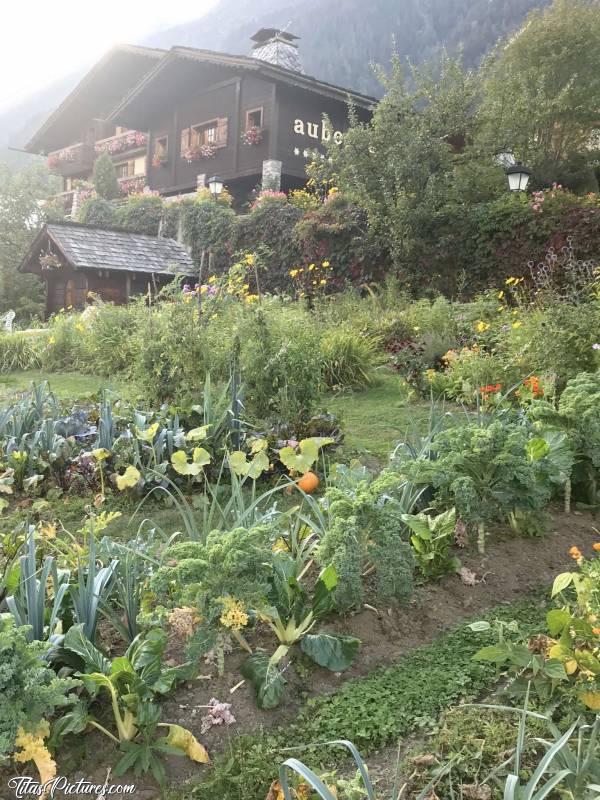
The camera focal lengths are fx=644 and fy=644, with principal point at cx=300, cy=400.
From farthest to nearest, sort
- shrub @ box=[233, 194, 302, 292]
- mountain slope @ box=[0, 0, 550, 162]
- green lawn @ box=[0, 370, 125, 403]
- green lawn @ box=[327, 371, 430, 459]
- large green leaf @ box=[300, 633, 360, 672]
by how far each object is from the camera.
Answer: mountain slope @ box=[0, 0, 550, 162]
shrub @ box=[233, 194, 302, 292]
green lawn @ box=[0, 370, 125, 403]
green lawn @ box=[327, 371, 430, 459]
large green leaf @ box=[300, 633, 360, 672]

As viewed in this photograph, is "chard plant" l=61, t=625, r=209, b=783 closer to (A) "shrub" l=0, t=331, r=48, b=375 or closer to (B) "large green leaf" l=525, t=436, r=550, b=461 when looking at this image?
(B) "large green leaf" l=525, t=436, r=550, b=461

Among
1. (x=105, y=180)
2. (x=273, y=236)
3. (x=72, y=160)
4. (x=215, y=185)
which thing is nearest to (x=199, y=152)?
(x=215, y=185)

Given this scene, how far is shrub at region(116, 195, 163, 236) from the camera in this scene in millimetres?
20312

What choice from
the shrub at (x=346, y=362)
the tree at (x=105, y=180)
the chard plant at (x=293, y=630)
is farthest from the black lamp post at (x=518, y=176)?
the tree at (x=105, y=180)

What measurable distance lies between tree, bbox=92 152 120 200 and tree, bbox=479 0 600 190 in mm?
15264

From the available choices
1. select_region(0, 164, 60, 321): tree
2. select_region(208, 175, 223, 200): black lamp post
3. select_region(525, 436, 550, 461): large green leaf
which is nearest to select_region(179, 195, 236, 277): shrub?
select_region(208, 175, 223, 200): black lamp post

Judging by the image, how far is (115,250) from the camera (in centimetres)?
1708

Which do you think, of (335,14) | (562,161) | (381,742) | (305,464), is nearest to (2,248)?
(562,161)

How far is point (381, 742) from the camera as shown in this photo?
1.75 m

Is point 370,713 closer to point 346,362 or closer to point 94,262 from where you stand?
point 346,362

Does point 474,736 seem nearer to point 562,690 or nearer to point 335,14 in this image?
point 562,690

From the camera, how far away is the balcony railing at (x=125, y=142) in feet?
88.6

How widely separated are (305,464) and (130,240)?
16.6 meters

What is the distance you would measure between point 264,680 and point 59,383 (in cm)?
766
